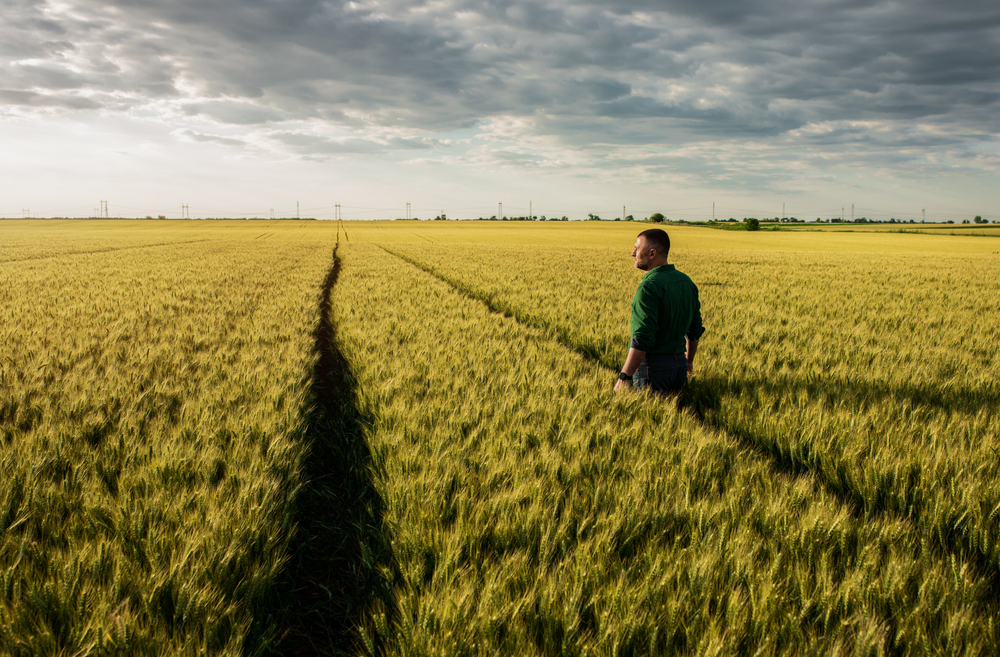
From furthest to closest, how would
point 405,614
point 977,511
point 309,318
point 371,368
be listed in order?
point 309,318 < point 371,368 < point 977,511 < point 405,614

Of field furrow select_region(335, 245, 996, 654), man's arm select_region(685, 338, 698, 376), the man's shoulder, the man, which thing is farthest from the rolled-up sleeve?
field furrow select_region(335, 245, 996, 654)

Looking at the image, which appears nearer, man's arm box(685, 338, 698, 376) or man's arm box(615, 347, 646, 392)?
man's arm box(615, 347, 646, 392)

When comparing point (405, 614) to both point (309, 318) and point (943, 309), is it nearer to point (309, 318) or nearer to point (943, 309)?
point (309, 318)

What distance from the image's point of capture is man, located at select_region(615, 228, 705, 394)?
4.12 metres

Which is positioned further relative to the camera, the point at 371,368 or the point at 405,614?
the point at 371,368

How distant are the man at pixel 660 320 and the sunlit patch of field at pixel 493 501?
0.39 meters

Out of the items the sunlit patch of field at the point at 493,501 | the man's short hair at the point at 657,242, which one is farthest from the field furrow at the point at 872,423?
the man's short hair at the point at 657,242

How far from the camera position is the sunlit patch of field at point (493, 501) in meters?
1.56

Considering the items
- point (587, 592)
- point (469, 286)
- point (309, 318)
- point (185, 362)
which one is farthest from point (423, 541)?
point (469, 286)

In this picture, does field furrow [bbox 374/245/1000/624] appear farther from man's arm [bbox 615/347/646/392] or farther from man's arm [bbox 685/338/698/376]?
man's arm [bbox 615/347/646/392]

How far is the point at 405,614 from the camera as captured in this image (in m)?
1.58

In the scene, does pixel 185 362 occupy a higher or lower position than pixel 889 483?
higher

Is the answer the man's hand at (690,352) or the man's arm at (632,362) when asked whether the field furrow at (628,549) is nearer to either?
the man's arm at (632,362)

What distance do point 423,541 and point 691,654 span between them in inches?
40.8
